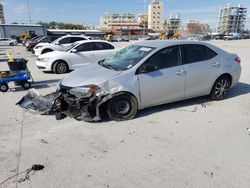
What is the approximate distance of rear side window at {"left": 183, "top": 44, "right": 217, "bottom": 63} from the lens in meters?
5.19

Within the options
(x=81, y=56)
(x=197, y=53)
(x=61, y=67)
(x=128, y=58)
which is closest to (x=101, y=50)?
(x=81, y=56)

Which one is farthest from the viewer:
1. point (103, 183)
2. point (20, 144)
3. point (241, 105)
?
point (241, 105)

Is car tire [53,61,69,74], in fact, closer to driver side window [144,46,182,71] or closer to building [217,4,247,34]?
driver side window [144,46,182,71]

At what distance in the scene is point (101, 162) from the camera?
323 centimetres

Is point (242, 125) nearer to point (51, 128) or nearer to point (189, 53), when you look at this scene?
point (189, 53)

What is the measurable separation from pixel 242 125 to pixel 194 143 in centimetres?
143

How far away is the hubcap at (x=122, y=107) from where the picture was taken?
4.53 meters

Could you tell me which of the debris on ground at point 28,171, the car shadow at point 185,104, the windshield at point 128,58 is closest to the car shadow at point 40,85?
the windshield at point 128,58

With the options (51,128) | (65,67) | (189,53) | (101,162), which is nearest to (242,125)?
(189,53)

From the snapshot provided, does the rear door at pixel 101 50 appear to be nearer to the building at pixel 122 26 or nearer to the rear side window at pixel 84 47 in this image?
the rear side window at pixel 84 47

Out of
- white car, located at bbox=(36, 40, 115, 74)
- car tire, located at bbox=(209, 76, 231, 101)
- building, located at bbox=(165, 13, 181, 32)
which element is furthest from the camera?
building, located at bbox=(165, 13, 181, 32)

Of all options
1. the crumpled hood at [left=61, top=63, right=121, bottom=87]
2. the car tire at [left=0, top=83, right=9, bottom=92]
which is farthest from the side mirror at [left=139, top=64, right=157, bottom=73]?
the car tire at [left=0, top=83, right=9, bottom=92]

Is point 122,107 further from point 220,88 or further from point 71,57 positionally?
point 71,57

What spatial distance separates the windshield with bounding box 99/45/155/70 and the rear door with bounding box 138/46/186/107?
0.23m
